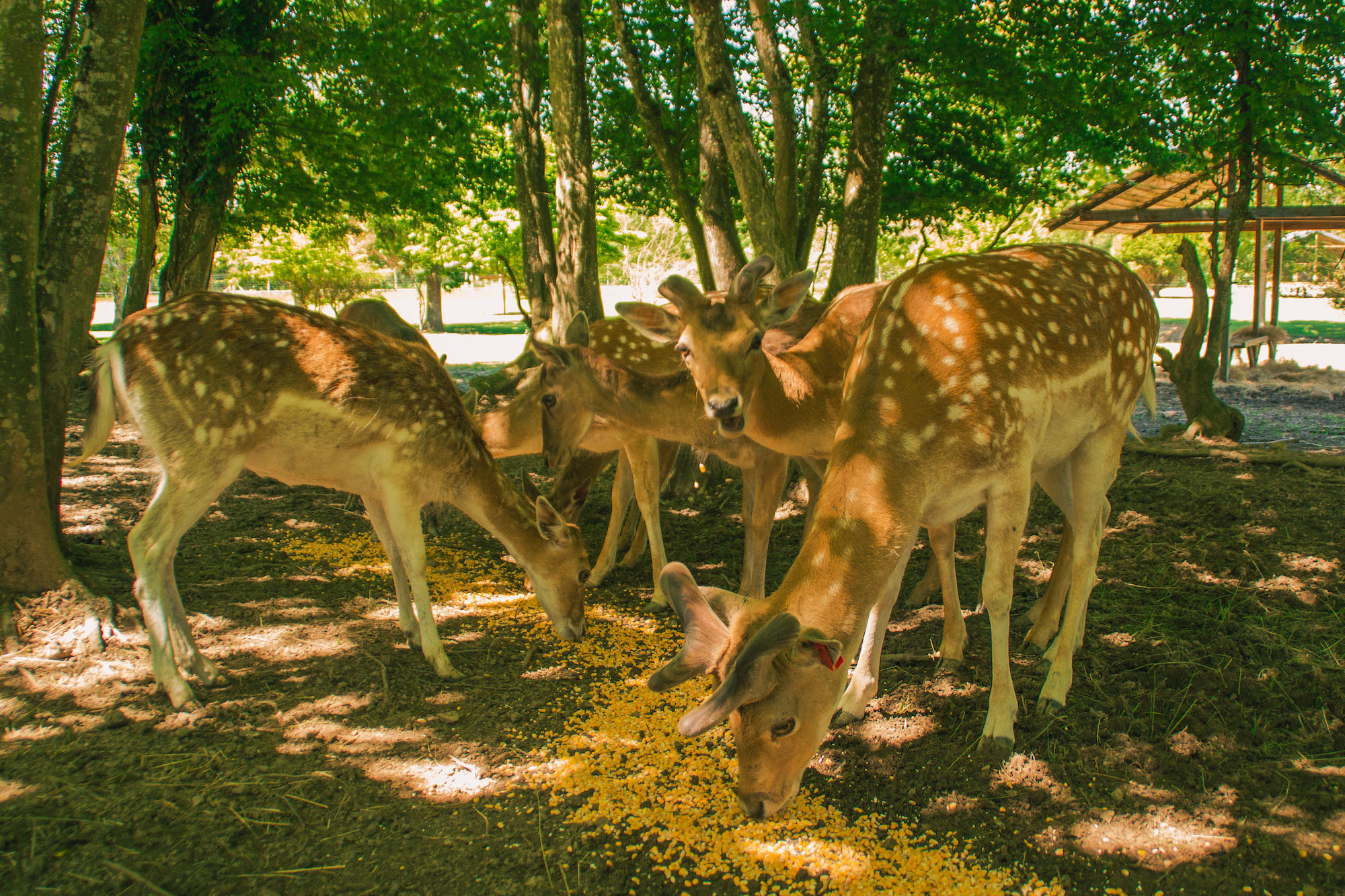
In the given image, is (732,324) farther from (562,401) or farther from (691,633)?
(691,633)

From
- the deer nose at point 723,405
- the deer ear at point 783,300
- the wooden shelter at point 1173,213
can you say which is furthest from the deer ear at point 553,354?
the wooden shelter at point 1173,213

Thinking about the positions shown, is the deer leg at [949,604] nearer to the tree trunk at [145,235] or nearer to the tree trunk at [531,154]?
the tree trunk at [531,154]

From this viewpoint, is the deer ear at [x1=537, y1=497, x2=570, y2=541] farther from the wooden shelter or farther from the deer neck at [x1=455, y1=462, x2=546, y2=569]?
the wooden shelter

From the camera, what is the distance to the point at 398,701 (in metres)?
3.85

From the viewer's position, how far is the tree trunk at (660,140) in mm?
7938

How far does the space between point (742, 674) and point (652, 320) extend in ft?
8.35

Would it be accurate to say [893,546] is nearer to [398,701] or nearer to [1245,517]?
[398,701]

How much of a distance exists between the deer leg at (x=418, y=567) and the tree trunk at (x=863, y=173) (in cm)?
400

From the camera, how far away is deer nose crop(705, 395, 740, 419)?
3873mm

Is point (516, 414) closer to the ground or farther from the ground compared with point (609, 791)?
farther from the ground

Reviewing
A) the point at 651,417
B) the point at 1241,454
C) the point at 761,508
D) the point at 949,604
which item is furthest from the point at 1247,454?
the point at 651,417

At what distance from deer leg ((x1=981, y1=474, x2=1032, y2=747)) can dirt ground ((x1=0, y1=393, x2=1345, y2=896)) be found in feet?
0.41

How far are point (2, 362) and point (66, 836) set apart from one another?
2.38m

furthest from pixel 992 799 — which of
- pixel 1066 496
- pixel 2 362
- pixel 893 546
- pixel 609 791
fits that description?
pixel 2 362
